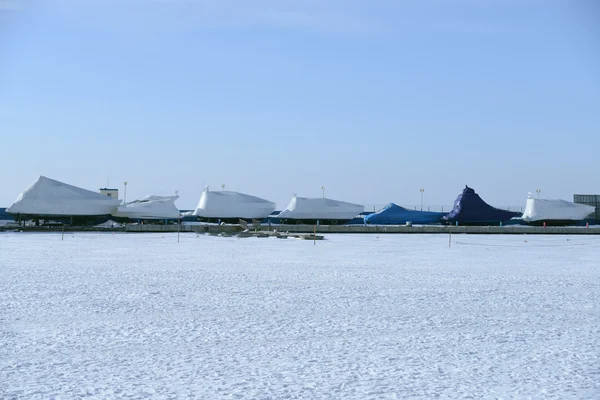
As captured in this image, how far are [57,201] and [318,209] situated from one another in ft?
78.2

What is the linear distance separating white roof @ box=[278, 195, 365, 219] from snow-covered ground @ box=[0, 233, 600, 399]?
39516mm

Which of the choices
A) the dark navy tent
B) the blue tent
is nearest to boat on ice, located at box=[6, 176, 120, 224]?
the blue tent

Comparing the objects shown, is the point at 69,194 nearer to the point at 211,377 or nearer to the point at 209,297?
the point at 209,297

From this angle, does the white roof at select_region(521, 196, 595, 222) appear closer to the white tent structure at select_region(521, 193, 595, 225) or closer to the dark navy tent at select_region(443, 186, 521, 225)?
the white tent structure at select_region(521, 193, 595, 225)

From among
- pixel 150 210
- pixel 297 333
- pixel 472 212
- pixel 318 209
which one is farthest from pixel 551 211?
pixel 297 333

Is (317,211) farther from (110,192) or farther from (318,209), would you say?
(110,192)

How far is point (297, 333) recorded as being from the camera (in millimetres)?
10234

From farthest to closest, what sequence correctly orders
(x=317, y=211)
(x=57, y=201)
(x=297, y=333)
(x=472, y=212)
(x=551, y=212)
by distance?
(x=317, y=211) → (x=551, y=212) → (x=472, y=212) → (x=57, y=201) → (x=297, y=333)

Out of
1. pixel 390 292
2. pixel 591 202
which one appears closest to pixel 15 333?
pixel 390 292

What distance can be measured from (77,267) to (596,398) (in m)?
16.4

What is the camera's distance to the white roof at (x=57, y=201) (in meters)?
49.2

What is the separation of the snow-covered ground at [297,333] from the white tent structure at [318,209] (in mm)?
39499

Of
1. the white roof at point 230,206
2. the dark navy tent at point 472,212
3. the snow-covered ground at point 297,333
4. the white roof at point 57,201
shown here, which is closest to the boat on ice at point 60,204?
the white roof at point 57,201

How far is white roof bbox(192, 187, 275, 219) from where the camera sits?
57.2 meters
